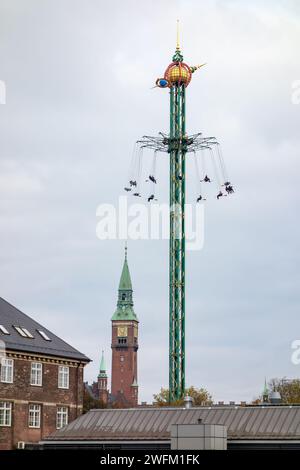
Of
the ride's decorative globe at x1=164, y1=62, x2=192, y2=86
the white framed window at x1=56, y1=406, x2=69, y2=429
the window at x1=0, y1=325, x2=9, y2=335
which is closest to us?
the window at x1=0, y1=325, x2=9, y2=335

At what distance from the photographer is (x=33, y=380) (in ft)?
241

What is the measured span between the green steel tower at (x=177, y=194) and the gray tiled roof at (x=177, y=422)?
50.0m

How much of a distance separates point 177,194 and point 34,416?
44824mm

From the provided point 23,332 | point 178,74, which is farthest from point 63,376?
point 178,74

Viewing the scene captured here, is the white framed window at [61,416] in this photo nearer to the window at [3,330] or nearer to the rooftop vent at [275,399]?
the window at [3,330]

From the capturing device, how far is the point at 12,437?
70438mm

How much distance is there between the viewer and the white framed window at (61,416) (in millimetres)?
75312

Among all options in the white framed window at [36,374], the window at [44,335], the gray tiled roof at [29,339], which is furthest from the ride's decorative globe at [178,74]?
the white framed window at [36,374]

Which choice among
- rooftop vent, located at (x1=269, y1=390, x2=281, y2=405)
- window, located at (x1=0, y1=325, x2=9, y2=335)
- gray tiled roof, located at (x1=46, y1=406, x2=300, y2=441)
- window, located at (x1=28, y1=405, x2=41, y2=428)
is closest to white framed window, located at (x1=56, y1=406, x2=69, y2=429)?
window, located at (x1=28, y1=405, x2=41, y2=428)

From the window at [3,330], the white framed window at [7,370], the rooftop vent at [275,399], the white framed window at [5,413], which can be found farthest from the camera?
the window at [3,330]

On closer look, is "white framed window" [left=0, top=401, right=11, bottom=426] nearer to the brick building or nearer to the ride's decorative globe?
the brick building

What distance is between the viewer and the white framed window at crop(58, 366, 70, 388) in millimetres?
75938

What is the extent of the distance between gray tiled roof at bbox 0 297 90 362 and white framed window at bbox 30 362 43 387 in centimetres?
106
